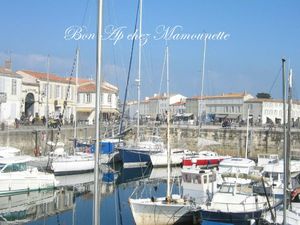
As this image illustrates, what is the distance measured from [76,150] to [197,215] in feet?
76.8

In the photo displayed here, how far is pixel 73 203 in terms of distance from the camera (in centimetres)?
2798

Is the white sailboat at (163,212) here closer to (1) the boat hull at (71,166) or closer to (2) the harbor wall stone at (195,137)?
(1) the boat hull at (71,166)

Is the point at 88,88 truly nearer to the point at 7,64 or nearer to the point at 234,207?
the point at 7,64

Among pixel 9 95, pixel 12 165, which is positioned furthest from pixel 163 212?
pixel 9 95

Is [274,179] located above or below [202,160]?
below

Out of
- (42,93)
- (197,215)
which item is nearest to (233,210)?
(197,215)

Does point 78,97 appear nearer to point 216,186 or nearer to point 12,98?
point 12,98

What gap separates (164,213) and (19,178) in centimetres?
1168

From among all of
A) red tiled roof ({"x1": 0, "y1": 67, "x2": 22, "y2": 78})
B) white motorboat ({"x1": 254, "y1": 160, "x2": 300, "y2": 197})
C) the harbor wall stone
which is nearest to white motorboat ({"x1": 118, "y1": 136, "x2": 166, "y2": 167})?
the harbor wall stone

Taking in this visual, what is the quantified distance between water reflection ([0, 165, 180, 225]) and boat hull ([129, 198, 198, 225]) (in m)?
2.26

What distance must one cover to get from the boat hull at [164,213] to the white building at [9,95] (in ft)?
107

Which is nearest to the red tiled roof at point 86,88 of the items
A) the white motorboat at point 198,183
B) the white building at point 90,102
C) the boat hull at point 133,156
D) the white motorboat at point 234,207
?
the white building at point 90,102

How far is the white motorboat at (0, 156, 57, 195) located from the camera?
28578 mm

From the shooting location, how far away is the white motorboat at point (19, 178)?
93.8ft
